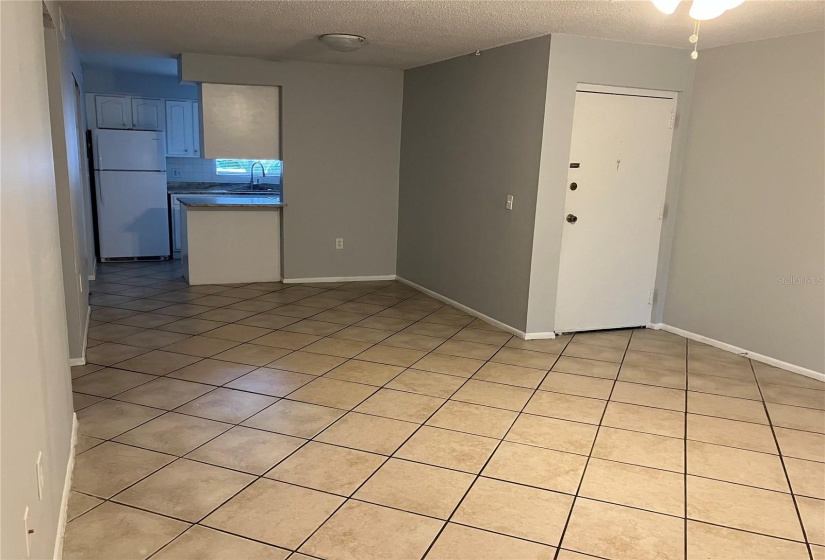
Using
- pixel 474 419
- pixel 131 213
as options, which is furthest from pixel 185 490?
pixel 131 213

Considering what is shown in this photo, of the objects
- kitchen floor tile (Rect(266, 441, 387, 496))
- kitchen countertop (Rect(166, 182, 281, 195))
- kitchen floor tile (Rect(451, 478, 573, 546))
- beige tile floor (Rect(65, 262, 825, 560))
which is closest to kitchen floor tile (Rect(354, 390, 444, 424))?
beige tile floor (Rect(65, 262, 825, 560))

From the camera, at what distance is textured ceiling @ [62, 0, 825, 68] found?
3523 mm

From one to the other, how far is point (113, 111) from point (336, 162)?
3.10 metres

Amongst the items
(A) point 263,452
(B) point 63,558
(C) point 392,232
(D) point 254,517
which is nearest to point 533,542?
(D) point 254,517

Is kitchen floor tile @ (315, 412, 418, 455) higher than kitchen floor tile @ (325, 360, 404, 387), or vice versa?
kitchen floor tile @ (325, 360, 404, 387)

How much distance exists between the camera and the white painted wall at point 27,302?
144 cm

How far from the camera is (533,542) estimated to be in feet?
7.30

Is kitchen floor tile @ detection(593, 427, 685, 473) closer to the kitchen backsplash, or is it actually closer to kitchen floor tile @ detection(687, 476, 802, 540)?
kitchen floor tile @ detection(687, 476, 802, 540)

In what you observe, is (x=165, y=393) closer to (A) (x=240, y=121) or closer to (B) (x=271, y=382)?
(B) (x=271, y=382)

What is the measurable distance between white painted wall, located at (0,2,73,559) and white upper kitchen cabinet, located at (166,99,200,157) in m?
5.39

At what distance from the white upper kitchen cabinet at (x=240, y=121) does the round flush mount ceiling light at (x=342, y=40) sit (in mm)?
1553

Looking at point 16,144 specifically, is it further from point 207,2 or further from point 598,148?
point 598,148

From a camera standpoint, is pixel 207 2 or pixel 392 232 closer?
pixel 207 2

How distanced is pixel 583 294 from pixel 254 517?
11.0 ft
